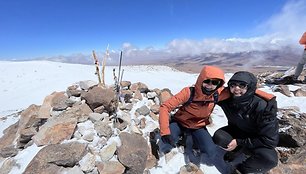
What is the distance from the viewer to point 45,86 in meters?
14.1

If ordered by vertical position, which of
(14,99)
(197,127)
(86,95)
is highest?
(86,95)

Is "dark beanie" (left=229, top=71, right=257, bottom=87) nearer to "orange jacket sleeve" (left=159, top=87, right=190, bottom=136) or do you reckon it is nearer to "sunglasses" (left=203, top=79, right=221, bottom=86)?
"sunglasses" (left=203, top=79, right=221, bottom=86)

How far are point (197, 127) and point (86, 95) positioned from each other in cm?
272

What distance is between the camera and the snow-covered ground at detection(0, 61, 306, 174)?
14.8ft

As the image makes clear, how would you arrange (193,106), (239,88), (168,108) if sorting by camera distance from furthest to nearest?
(193,106) → (168,108) → (239,88)

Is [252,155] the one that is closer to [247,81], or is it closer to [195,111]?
[195,111]

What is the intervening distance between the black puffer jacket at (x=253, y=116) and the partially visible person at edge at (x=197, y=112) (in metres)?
0.28

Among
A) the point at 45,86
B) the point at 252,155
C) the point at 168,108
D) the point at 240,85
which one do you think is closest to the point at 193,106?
the point at 168,108

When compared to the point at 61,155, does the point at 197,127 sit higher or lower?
higher

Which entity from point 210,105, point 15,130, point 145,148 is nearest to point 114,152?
point 145,148

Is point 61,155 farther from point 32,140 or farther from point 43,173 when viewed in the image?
point 32,140

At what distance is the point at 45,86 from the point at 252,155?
13.3m

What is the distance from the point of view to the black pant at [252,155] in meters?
3.71

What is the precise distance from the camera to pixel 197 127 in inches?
177
